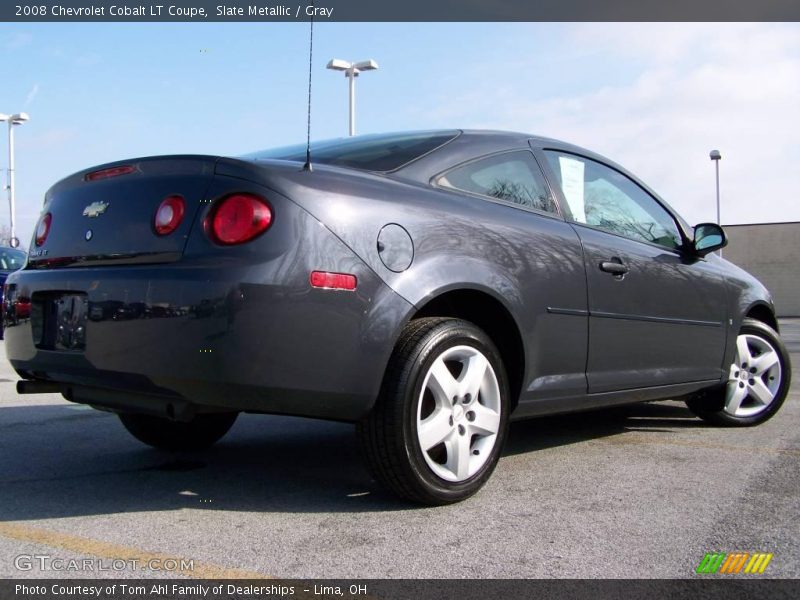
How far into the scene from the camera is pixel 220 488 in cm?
334

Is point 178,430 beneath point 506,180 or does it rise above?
beneath

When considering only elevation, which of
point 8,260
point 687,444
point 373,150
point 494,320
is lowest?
point 687,444

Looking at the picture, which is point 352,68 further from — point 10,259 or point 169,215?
point 169,215

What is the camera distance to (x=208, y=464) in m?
3.84

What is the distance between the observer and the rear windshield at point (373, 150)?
3417 millimetres

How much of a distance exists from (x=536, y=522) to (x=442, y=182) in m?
1.40

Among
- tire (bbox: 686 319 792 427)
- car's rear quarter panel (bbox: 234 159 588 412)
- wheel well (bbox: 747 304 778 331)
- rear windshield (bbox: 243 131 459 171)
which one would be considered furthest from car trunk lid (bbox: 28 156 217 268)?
wheel well (bbox: 747 304 778 331)

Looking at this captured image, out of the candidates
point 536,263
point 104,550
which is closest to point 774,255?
point 536,263

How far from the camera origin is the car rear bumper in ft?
8.70

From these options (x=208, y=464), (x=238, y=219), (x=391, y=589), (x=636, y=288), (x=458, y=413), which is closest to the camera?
(x=391, y=589)

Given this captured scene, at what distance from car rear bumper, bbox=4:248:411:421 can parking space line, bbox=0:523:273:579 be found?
0.47m

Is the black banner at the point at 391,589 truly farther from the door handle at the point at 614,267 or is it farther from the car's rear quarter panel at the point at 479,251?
the door handle at the point at 614,267

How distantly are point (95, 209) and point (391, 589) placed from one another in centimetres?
186

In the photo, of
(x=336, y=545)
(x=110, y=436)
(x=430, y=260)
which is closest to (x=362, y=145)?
(x=430, y=260)
